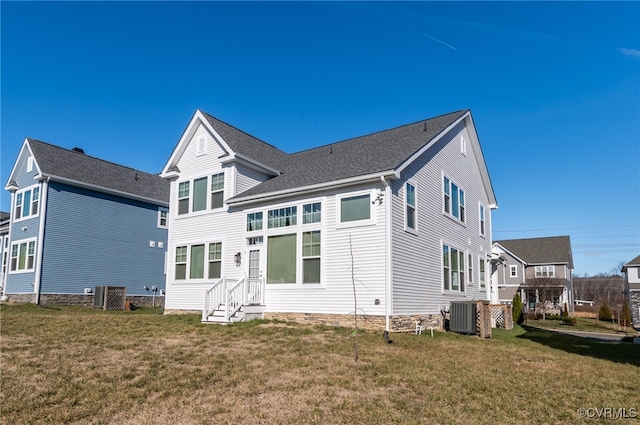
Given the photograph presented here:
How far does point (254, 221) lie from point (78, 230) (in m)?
12.2

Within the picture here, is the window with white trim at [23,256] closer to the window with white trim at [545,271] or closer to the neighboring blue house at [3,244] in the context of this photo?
the neighboring blue house at [3,244]

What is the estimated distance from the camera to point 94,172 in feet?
79.5

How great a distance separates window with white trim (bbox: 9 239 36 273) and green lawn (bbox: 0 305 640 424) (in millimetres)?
12595

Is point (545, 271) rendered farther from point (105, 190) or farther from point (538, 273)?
point (105, 190)

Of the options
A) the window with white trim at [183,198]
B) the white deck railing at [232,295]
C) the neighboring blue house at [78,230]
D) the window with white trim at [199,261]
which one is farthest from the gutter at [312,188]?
the neighboring blue house at [78,230]

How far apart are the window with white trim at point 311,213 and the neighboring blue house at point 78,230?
557 inches

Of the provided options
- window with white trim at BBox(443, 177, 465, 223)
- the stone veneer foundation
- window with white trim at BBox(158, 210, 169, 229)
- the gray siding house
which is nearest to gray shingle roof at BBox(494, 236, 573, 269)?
window with white trim at BBox(443, 177, 465, 223)

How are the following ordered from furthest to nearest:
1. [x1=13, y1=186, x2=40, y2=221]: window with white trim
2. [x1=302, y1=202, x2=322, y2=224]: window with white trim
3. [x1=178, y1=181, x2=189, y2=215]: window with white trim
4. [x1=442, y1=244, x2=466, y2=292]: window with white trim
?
[x1=13, y1=186, x2=40, y2=221]: window with white trim
[x1=178, y1=181, x2=189, y2=215]: window with white trim
[x1=442, y1=244, x2=466, y2=292]: window with white trim
[x1=302, y1=202, x2=322, y2=224]: window with white trim

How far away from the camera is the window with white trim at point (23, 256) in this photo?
21856 millimetres

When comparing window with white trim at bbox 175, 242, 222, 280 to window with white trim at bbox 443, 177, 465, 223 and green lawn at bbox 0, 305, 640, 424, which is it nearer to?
green lawn at bbox 0, 305, 640, 424

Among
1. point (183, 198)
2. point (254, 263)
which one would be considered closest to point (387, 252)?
point (254, 263)

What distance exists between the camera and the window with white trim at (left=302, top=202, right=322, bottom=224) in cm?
1395

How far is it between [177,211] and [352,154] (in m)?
7.48

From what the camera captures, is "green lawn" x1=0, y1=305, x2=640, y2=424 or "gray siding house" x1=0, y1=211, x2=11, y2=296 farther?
"gray siding house" x1=0, y1=211, x2=11, y2=296
